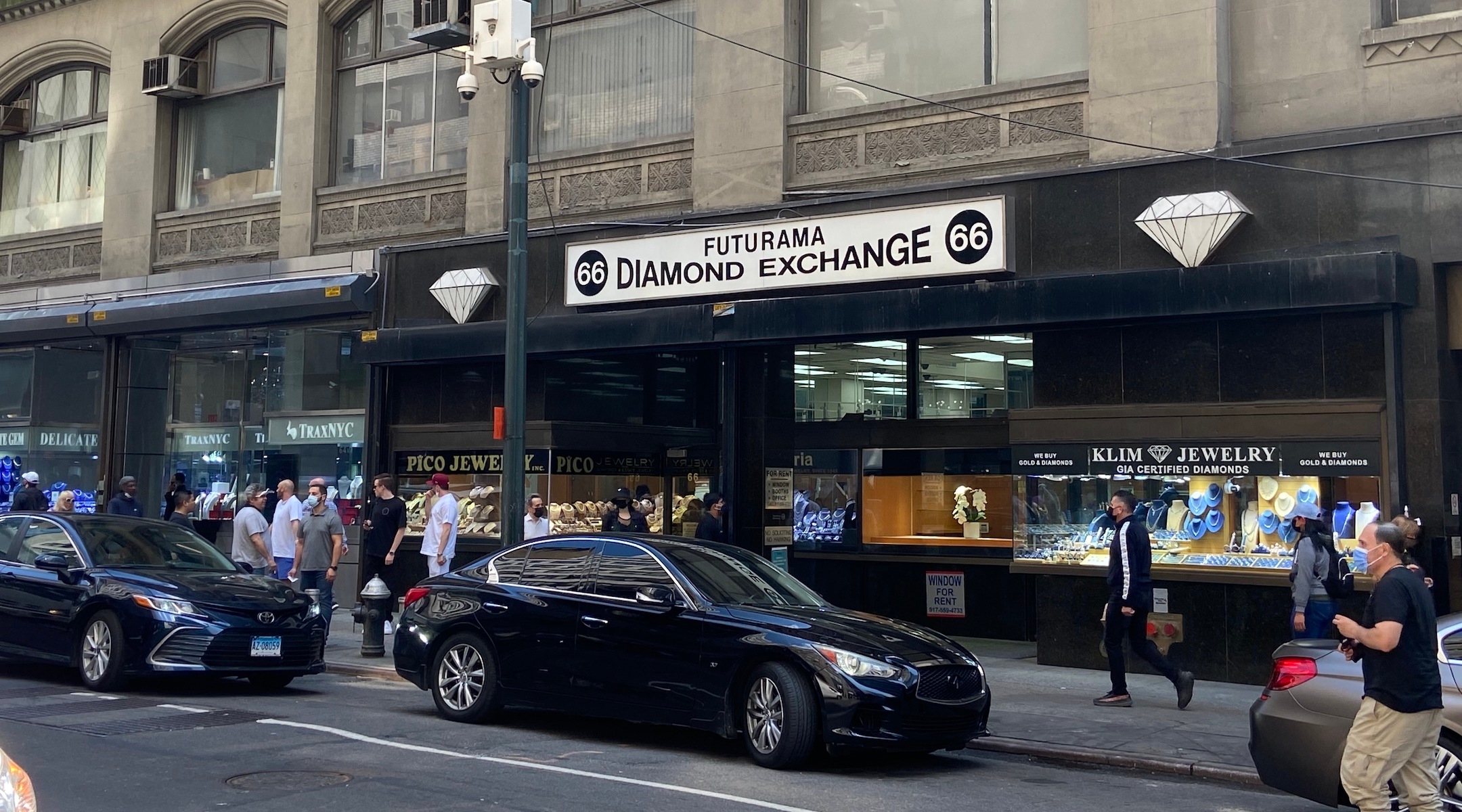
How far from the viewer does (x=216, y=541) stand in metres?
22.1

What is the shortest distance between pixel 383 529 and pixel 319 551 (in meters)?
0.73

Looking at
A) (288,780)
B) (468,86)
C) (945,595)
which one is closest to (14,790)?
(288,780)

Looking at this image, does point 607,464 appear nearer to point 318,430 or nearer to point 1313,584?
point 318,430

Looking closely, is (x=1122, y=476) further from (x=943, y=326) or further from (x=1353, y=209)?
(x=1353, y=209)

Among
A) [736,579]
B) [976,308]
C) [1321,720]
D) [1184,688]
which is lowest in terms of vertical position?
[1184,688]

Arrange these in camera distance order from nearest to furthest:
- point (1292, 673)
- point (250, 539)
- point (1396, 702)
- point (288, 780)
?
point (1396, 702) → point (1292, 673) → point (288, 780) → point (250, 539)

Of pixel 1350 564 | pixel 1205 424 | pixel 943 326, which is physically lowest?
pixel 1350 564

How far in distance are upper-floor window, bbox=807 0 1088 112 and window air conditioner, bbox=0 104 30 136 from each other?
16282mm

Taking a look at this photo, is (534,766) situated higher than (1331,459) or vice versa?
(1331,459)

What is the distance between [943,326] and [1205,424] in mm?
2802

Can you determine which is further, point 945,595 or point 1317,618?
point 945,595

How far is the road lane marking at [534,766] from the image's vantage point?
7797 mm

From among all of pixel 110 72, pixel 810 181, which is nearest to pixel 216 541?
pixel 110 72

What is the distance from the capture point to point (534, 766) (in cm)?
875
